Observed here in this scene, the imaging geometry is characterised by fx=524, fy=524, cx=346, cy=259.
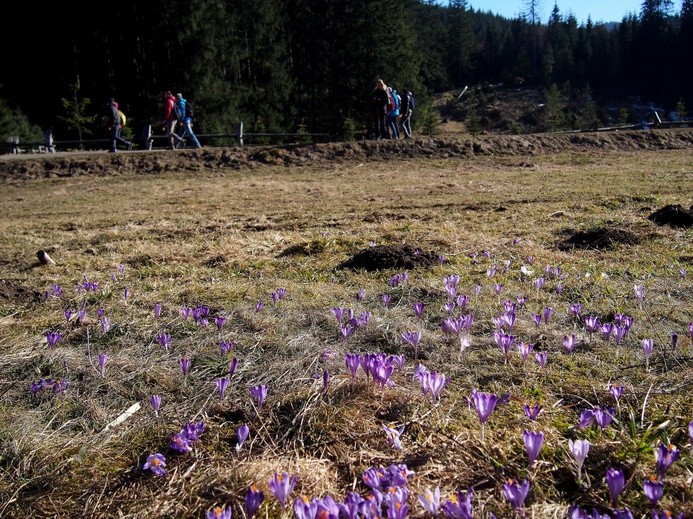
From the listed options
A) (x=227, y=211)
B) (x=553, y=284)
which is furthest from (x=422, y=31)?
(x=553, y=284)

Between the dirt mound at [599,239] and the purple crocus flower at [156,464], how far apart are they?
4.41 metres

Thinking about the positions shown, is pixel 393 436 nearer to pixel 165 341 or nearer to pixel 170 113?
pixel 165 341

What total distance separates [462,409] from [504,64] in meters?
106

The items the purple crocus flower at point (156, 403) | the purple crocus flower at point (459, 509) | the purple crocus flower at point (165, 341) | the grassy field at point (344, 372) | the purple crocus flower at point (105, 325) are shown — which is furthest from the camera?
the purple crocus flower at point (105, 325)

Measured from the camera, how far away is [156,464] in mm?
1622

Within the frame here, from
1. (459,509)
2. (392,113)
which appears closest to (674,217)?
(459,509)

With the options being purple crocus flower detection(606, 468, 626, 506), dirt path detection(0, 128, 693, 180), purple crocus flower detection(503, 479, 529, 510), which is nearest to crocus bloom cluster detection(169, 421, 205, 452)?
purple crocus flower detection(503, 479, 529, 510)

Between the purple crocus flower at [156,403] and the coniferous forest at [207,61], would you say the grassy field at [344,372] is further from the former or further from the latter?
the coniferous forest at [207,61]

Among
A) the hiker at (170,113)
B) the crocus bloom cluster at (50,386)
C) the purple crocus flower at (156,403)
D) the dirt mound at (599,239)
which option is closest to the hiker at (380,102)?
the hiker at (170,113)

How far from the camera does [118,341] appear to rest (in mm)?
2916

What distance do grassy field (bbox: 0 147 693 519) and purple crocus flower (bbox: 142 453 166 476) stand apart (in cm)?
4

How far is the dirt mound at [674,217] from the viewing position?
5.75m

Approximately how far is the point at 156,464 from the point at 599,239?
4.72m

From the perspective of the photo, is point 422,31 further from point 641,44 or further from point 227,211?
point 227,211
